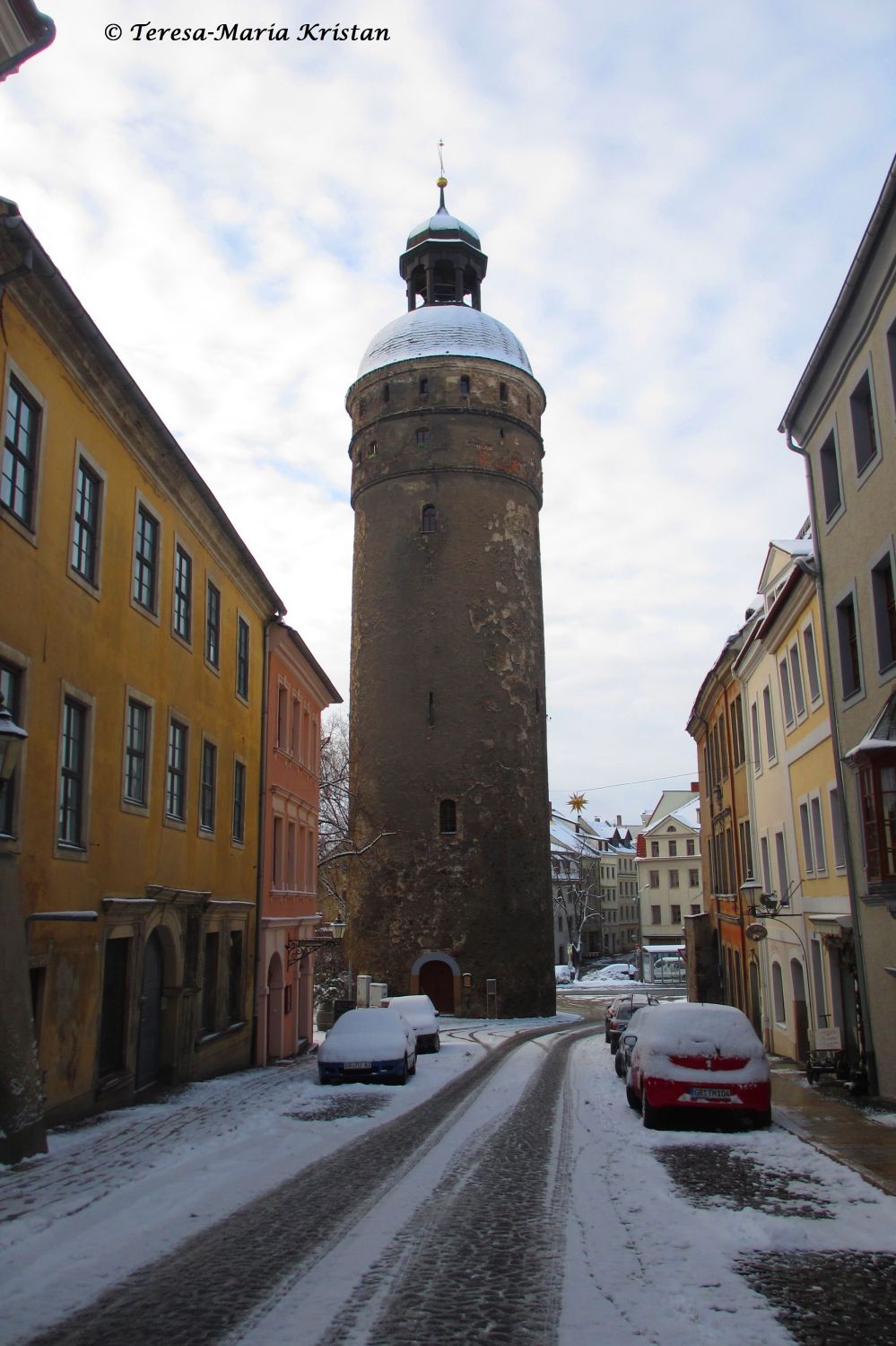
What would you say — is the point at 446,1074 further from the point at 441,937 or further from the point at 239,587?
the point at 441,937

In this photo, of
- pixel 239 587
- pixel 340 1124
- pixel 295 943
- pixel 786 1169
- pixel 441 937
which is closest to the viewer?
pixel 786 1169

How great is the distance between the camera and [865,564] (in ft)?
49.4

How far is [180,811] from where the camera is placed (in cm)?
1761

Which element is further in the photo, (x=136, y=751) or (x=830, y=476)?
(x=830, y=476)

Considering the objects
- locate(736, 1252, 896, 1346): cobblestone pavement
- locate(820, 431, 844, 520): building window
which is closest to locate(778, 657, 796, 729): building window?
locate(820, 431, 844, 520): building window

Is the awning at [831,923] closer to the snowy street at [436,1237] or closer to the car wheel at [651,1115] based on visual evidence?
the snowy street at [436,1237]

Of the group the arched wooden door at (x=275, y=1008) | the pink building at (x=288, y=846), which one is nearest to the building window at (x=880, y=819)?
the pink building at (x=288, y=846)

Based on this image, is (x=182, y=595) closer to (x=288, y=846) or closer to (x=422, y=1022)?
(x=288, y=846)

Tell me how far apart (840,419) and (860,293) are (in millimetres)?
2108

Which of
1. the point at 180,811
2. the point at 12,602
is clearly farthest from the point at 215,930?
the point at 12,602

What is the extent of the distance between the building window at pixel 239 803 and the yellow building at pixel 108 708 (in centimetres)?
49

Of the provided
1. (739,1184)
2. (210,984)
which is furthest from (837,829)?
(210,984)

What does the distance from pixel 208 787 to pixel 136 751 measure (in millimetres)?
3892

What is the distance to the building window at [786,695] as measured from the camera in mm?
21609
